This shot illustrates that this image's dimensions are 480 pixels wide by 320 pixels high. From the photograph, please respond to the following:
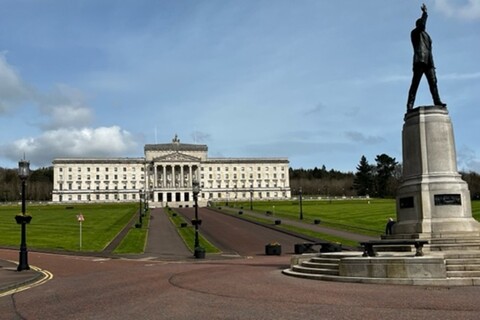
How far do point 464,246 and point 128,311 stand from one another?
13.1 meters

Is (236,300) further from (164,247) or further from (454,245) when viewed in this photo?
(164,247)

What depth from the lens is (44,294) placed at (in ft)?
53.3

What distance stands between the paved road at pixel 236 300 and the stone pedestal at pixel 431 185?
19.9ft

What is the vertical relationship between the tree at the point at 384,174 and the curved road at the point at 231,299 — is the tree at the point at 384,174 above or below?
above

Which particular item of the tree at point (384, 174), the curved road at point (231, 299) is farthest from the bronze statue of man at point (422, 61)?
the tree at point (384, 174)

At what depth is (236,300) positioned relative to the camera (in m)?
13.6

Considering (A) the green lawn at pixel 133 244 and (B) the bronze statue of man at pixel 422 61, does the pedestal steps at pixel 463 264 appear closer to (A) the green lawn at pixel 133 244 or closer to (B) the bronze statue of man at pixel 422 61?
(B) the bronze statue of man at pixel 422 61

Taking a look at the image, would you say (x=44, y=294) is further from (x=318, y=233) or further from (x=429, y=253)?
(x=318, y=233)

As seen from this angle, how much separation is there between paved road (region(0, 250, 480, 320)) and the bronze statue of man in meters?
10.9

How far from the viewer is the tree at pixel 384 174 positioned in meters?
181

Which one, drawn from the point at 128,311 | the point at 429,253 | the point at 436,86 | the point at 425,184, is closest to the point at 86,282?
the point at 128,311

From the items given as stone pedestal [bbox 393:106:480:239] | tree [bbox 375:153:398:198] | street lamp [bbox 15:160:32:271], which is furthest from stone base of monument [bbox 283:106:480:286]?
tree [bbox 375:153:398:198]

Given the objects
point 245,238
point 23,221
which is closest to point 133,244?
point 245,238

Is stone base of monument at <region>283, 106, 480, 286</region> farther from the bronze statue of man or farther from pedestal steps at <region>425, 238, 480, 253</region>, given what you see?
the bronze statue of man
